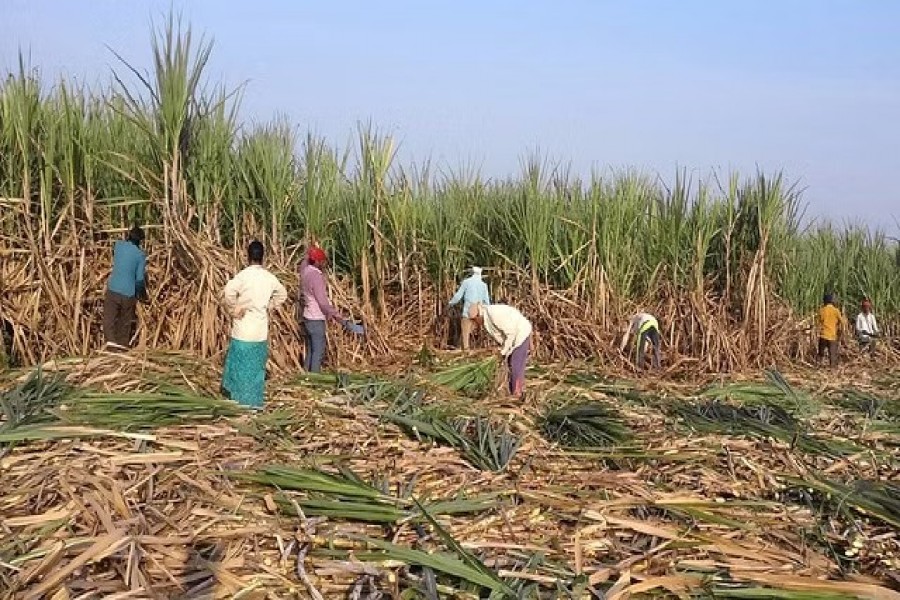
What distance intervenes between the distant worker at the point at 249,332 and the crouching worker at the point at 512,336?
1745 mm

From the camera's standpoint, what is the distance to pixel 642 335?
8.48 metres

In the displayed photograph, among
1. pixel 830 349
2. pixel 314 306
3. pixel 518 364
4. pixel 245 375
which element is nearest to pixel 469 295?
pixel 314 306

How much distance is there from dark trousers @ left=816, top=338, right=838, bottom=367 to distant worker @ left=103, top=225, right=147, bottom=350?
8.26m

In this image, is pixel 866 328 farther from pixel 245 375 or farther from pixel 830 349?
pixel 245 375

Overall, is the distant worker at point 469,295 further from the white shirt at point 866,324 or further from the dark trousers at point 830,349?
the white shirt at point 866,324

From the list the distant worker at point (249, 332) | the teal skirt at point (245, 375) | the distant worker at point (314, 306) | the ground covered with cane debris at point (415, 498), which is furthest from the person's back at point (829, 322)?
the teal skirt at point (245, 375)

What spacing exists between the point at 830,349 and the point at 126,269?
27.9 ft

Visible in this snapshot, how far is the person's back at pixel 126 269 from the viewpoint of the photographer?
6.38m

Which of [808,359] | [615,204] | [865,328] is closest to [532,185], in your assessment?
[615,204]

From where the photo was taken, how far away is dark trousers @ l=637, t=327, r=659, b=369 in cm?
847

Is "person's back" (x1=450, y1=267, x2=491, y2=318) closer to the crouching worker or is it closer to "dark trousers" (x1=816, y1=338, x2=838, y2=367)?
the crouching worker

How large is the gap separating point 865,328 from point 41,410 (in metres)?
10.6

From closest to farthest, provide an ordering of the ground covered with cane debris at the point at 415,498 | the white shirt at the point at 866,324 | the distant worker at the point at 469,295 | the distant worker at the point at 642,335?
the ground covered with cane debris at the point at 415,498 → the distant worker at the point at 642,335 → the distant worker at the point at 469,295 → the white shirt at the point at 866,324

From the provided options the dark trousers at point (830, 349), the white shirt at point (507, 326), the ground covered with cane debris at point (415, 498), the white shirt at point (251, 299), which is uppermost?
the white shirt at point (251, 299)
